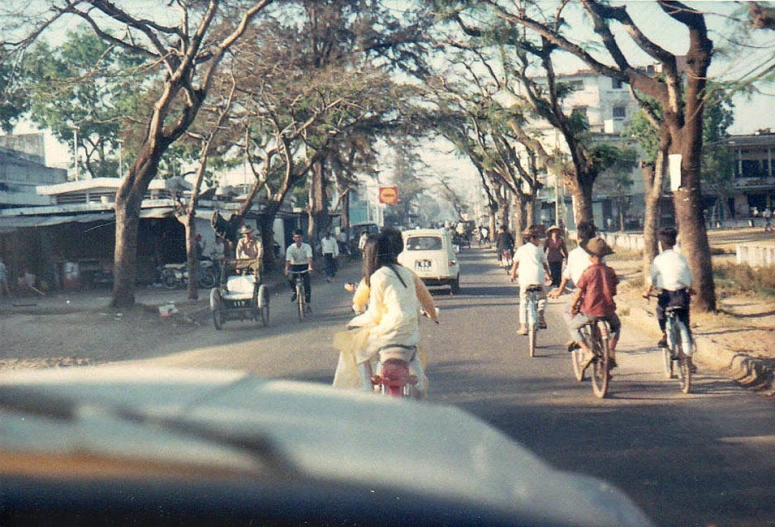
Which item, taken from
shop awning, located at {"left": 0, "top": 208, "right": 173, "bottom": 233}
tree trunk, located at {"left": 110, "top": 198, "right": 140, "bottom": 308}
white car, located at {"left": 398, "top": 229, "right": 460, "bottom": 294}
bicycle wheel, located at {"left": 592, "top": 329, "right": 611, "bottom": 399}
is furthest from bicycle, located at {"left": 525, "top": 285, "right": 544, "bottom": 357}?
shop awning, located at {"left": 0, "top": 208, "right": 173, "bottom": 233}

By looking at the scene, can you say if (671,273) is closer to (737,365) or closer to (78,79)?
(737,365)

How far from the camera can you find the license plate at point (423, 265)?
2052 cm

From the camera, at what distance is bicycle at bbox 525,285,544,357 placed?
10.5 metres

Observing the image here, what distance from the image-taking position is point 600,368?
790cm

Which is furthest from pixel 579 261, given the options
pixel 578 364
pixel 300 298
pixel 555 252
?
pixel 555 252

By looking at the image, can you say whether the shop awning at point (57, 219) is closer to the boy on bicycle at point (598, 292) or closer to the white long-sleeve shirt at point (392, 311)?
the boy on bicycle at point (598, 292)

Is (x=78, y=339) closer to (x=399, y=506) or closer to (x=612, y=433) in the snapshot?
(x=612, y=433)

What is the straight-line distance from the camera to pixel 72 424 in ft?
7.03

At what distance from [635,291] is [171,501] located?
677 inches

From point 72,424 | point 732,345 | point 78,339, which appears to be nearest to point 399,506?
point 72,424

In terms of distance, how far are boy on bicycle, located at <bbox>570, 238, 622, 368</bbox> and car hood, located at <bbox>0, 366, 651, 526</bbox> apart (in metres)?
5.49

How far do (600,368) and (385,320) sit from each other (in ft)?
10.1

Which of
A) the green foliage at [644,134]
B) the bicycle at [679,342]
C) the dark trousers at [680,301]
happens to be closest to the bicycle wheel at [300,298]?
the bicycle at [679,342]

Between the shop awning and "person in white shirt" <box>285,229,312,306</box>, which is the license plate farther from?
the shop awning
